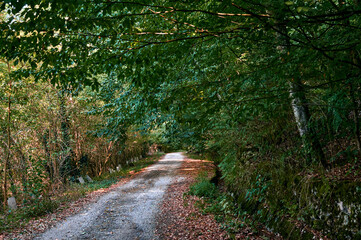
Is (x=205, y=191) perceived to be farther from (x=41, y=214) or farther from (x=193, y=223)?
(x=41, y=214)

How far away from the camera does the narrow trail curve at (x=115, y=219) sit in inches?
245

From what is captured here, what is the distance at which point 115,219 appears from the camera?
Result: 7.41 metres

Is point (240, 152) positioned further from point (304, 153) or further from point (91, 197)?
point (91, 197)

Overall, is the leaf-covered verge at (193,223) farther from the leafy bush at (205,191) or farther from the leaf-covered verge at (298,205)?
the leaf-covered verge at (298,205)

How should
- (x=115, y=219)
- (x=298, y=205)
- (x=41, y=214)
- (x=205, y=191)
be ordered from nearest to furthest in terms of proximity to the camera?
(x=298, y=205) → (x=115, y=219) → (x=41, y=214) → (x=205, y=191)

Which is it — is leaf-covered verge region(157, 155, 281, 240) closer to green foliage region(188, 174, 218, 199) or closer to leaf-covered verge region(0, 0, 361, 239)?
green foliage region(188, 174, 218, 199)

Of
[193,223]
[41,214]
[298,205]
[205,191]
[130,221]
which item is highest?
[41,214]

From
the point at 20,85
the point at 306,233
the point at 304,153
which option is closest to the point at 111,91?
the point at 20,85

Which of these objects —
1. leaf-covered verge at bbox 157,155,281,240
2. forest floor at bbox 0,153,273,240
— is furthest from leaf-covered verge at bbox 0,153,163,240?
leaf-covered verge at bbox 157,155,281,240

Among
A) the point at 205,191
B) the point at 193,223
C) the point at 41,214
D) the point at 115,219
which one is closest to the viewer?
the point at 193,223

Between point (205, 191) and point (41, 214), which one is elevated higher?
point (41, 214)

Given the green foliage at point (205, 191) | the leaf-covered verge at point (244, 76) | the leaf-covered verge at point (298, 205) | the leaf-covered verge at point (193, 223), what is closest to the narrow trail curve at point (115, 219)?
the leaf-covered verge at point (193, 223)

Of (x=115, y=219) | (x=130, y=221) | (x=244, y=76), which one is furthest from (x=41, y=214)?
(x=244, y=76)

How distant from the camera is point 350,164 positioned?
425 centimetres
